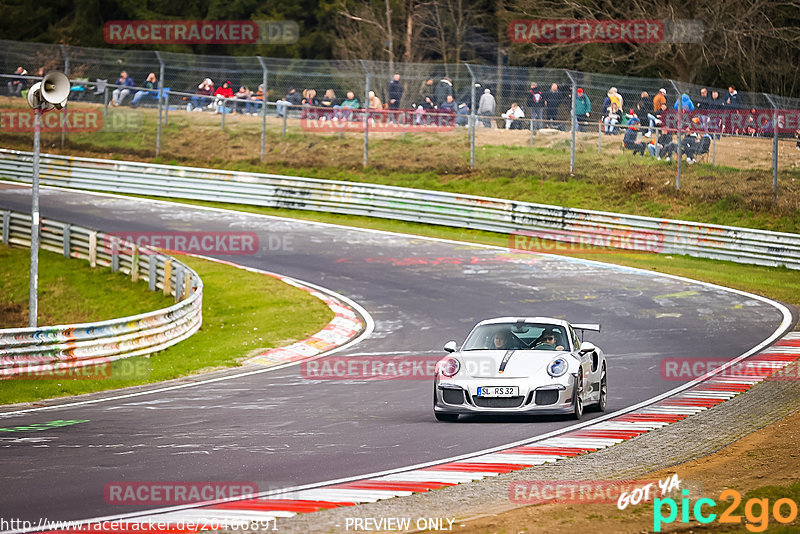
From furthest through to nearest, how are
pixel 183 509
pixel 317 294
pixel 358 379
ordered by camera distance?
pixel 317 294 < pixel 358 379 < pixel 183 509

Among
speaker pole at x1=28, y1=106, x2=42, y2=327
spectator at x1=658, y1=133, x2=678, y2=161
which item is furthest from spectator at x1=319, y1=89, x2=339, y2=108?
speaker pole at x1=28, y1=106, x2=42, y2=327

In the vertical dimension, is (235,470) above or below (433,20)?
below

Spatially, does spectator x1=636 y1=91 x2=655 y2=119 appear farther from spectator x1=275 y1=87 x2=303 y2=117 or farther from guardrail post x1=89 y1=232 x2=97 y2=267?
guardrail post x1=89 y1=232 x2=97 y2=267

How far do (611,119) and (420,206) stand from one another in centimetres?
583

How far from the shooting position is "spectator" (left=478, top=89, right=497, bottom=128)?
32.1 metres

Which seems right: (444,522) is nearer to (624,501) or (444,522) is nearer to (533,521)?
(533,521)

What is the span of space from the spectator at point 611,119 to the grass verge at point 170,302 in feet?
37.2

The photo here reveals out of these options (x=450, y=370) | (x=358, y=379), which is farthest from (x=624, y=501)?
(x=358, y=379)

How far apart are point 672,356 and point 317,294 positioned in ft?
28.1

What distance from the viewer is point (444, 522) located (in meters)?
7.93

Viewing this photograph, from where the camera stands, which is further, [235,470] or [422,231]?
[422,231]

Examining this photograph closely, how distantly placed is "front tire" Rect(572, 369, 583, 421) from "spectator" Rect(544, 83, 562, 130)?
1932 cm

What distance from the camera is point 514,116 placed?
3231 cm

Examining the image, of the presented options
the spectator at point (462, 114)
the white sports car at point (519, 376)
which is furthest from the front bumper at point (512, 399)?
the spectator at point (462, 114)
